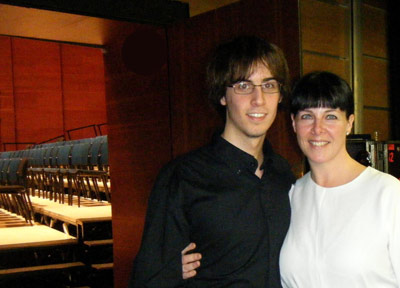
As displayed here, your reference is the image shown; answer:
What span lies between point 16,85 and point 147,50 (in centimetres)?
864

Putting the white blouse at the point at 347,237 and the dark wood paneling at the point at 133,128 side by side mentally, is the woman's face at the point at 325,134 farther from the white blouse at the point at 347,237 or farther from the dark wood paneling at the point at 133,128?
the dark wood paneling at the point at 133,128

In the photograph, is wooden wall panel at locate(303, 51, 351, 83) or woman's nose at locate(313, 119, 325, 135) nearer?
woman's nose at locate(313, 119, 325, 135)

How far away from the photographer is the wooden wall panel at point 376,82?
281 cm

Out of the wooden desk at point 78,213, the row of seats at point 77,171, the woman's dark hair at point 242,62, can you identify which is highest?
the woman's dark hair at point 242,62

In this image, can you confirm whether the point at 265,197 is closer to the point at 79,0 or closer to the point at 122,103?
the point at 79,0

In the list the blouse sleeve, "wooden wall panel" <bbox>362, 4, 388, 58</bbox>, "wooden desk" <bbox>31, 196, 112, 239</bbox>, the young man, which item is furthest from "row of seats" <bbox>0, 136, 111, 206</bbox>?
the blouse sleeve

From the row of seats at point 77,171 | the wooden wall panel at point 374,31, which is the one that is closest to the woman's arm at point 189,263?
the wooden wall panel at point 374,31

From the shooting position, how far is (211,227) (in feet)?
4.04

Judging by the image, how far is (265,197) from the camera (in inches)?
51.1

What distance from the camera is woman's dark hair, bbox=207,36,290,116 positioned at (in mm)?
1321

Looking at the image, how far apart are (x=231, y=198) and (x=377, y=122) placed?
197 cm

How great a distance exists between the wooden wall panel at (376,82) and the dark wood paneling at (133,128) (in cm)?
122

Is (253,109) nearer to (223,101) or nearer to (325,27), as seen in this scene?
(223,101)

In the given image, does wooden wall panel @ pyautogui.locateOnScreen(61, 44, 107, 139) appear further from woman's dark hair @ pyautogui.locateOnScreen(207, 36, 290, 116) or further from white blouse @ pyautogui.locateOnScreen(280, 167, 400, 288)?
white blouse @ pyautogui.locateOnScreen(280, 167, 400, 288)
